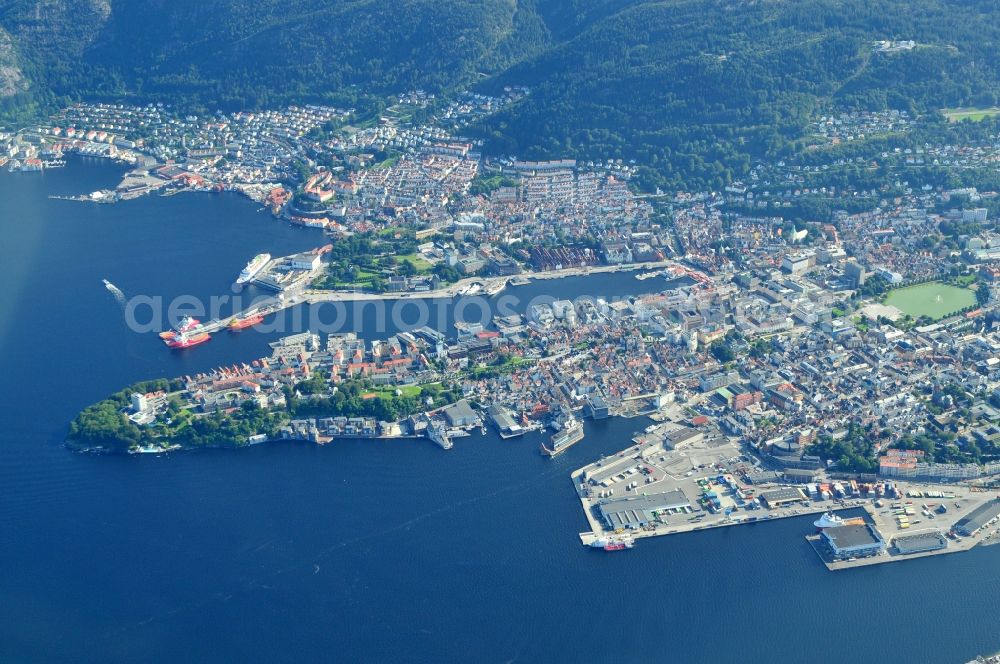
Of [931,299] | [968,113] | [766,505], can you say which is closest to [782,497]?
[766,505]

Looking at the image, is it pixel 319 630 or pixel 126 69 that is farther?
pixel 126 69

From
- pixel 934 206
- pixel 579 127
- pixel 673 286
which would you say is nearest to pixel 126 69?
pixel 579 127

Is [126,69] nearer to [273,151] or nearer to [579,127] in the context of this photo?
[273,151]

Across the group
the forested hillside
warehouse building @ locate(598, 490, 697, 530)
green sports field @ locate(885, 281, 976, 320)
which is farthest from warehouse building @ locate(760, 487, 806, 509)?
the forested hillside

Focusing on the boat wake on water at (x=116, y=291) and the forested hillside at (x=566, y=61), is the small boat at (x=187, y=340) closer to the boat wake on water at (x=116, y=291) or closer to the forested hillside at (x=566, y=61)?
the boat wake on water at (x=116, y=291)

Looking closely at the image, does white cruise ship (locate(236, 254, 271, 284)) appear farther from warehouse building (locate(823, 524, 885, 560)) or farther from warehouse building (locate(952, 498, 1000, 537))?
warehouse building (locate(952, 498, 1000, 537))

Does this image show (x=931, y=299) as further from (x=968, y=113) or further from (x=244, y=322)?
(x=244, y=322)
